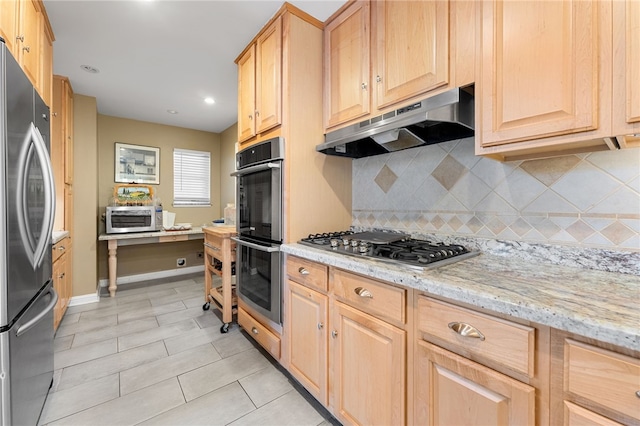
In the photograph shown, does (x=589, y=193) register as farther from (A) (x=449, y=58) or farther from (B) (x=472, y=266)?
(A) (x=449, y=58)

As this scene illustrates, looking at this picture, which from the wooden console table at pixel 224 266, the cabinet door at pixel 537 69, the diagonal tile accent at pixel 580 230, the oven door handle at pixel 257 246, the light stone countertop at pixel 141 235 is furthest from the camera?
the light stone countertop at pixel 141 235

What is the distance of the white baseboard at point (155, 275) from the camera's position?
12.9 ft

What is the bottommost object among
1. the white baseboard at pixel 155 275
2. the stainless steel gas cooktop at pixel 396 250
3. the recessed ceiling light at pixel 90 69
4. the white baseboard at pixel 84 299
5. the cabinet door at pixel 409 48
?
the white baseboard at pixel 84 299

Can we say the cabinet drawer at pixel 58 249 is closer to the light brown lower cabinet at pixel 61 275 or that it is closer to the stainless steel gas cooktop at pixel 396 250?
the light brown lower cabinet at pixel 61 275

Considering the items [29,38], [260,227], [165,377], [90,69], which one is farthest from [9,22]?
[165,377]

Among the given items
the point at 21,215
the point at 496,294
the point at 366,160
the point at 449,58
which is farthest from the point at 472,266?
the point at 21,215

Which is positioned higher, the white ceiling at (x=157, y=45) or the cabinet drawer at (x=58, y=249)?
the white ceiling at (x=157, y=45)

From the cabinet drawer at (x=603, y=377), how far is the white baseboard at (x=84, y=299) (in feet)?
13.9

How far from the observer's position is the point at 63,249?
265 cm

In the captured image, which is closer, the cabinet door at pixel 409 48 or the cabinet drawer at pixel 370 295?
the cabinet drawer at pixel 370 295

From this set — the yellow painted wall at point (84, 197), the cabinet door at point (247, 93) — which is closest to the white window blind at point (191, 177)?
the yellow painted wall at point (84, 197)

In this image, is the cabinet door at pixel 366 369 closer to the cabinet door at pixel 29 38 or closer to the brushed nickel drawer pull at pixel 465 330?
the brushed nickel drawer pull at pixel 465 330

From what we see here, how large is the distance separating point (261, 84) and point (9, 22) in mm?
1316

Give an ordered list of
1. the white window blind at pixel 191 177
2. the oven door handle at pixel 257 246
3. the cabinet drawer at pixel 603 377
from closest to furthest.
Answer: the cabinet drawer at pixel 603 377, the oven door handle at pixel 257 246, the white window blind at pixel 191 177
